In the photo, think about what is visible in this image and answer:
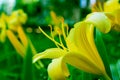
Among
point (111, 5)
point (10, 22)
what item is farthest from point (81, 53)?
point (10, 22)

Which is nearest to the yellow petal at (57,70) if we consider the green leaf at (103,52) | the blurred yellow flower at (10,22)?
the green leaf at (103,52)

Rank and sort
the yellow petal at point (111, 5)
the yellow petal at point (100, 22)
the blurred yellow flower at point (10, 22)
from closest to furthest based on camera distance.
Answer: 1. the yellow petal at point (100, 22)
2. the yellow petal at point (111, 5)
3. the blurred yellow flower at point (10, 22)

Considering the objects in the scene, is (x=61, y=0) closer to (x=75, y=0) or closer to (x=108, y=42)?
(x=75, y=0)

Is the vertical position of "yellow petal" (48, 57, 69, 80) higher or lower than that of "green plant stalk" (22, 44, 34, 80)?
higher

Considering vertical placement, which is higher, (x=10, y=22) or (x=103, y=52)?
(x=103, y=52)

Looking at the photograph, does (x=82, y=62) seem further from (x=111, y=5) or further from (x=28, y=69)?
(x=111, y=5)

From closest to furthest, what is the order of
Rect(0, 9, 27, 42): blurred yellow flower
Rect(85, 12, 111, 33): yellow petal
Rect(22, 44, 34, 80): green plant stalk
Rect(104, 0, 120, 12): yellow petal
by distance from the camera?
Rect(85, 12, 111, 33): yellow petal < Rect(22, 44, 34, 80): green plant stalk < Rect(104, 0, 120, 12): yellow petal < Rect(0, 9, 27, 42): blurred yellow flower

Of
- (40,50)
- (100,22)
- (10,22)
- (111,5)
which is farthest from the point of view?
(10,22)

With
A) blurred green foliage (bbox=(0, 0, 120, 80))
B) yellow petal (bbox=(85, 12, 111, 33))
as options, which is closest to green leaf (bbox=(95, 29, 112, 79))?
blurred green foliage (bbox=(0, 0, 120, 80))

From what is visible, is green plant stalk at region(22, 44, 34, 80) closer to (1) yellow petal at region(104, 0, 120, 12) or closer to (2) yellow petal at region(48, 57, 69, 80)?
(2) yellow petal at region(48, 57, 69, 80)

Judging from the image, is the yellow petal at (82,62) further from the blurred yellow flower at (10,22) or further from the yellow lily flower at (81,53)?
the blurred yellow flower at (10,22)

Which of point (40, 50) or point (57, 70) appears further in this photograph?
point (40, 50)

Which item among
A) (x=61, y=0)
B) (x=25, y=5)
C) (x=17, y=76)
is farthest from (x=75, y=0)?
(x=17, y=76)
